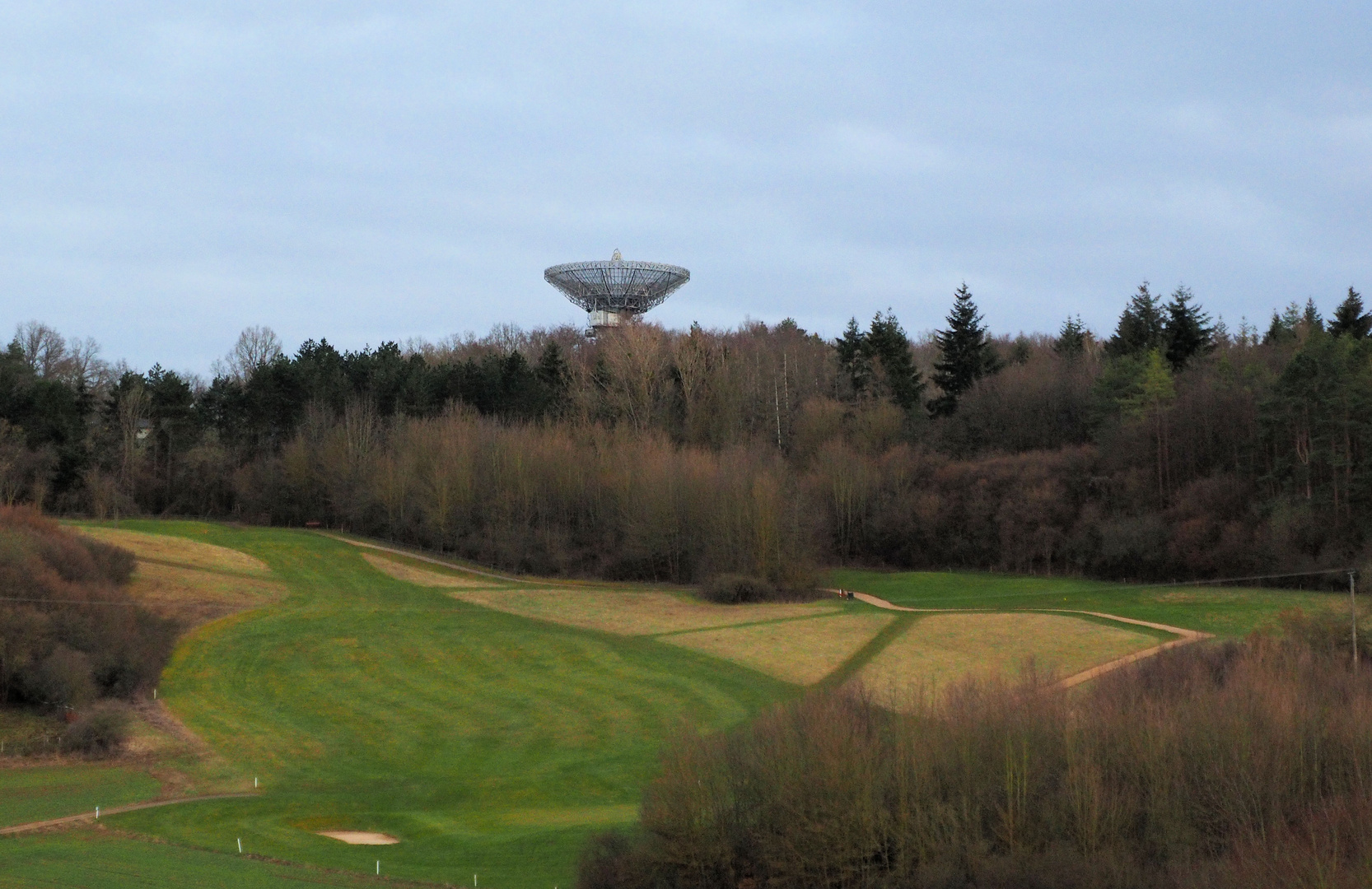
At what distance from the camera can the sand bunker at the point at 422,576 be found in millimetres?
62812

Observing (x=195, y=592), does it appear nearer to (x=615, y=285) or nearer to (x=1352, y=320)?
(x=615, y=285)

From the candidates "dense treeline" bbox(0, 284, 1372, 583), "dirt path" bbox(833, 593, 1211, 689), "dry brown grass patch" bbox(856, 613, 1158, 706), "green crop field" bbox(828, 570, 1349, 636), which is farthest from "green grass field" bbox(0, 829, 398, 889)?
"dense treeline" bbox(0, 284, 1372, 583)

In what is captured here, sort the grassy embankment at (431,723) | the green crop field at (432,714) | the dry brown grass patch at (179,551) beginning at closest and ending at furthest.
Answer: the green crop field at (432,714) → the grassy embankment at (431,723) → the dry brown grass patch at (179,551)

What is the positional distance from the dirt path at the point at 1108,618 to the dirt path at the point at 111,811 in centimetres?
2320

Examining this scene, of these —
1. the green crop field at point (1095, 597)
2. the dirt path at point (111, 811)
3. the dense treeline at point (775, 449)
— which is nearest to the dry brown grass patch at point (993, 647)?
the green crop field at point (1095, 597)

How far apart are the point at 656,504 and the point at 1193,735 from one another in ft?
154

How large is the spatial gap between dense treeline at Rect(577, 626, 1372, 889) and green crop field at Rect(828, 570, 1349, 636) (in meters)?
19.5

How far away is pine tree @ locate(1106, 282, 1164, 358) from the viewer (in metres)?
79.4

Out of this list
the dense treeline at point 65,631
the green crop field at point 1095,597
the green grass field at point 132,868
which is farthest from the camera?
the green crop field at point 1095,597

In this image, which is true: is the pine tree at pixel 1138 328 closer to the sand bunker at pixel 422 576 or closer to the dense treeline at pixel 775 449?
the dense treeline at pixel 775 449

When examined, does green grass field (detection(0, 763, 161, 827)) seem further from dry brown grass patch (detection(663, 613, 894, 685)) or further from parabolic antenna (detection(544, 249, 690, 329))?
parabolic antenna (detection(544, 249, 690, 329))

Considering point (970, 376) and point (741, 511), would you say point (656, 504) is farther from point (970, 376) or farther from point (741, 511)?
point (970, 376)

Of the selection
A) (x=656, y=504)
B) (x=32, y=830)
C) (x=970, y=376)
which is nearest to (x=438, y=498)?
(x=656, y=504)

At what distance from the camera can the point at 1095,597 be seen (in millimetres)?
56250
